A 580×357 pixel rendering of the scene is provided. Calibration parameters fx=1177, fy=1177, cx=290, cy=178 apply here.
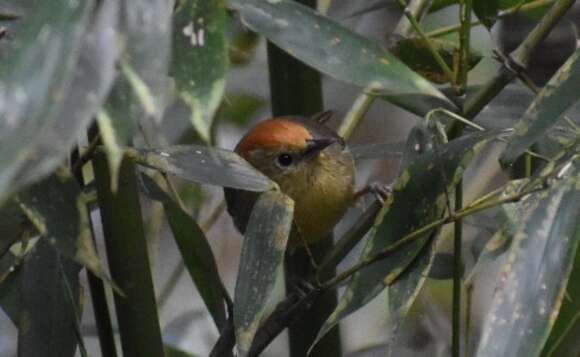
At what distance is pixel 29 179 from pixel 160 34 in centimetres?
12

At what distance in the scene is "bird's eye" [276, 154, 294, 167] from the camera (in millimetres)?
1725

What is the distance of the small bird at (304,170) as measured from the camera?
64.6 inches

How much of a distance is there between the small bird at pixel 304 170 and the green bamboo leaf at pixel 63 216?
70cm

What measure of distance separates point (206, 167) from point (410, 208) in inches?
7.2

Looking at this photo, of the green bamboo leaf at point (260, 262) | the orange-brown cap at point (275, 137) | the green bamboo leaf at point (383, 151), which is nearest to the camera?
the green bamboo leaf at point (260, 262)

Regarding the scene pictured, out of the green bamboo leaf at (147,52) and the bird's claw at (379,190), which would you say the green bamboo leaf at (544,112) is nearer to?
the green bamboo leaf at (147,52)

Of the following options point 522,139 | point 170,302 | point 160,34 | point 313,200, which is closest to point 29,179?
point 160,34

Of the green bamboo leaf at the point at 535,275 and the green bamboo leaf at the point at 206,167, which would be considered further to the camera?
the green bamboo leaf at the point at 206,167

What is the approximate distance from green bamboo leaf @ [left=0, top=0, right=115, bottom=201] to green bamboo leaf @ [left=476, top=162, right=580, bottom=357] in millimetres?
362

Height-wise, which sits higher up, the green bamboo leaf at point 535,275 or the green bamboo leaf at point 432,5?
the green bamboo leaf at point 432,5

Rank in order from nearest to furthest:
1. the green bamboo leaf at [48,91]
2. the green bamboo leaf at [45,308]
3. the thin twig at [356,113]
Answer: the green bamboo leaf at [48,91] → the green bamboo leaf at [45,308] → the thin twig at [356,113]

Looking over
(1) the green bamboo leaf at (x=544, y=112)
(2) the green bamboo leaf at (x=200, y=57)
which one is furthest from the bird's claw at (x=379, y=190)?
(2) the green bamboo leaf at (x=200, y=57)

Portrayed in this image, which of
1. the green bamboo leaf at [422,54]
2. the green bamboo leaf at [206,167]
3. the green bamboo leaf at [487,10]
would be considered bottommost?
the green bamboo leaf at [206,167]

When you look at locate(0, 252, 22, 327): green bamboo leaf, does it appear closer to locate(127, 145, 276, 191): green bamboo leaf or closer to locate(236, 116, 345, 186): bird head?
locate(127, 145, 276, 191): green bamboo leaf
